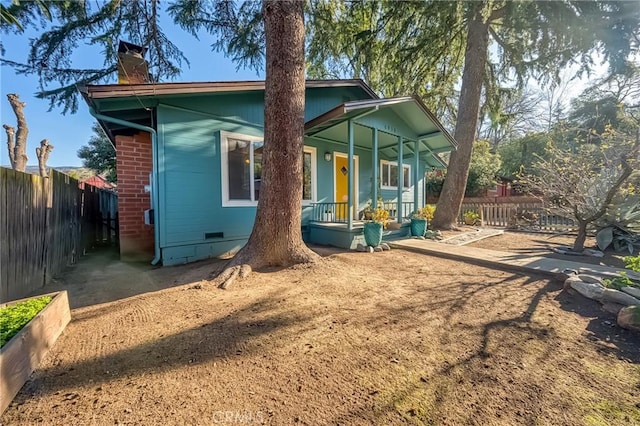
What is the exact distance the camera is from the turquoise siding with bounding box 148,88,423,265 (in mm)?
5230

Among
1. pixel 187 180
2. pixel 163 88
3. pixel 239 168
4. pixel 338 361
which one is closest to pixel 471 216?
pixel 239 168

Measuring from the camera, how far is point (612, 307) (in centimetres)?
304

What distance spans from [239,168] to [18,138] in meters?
8.24

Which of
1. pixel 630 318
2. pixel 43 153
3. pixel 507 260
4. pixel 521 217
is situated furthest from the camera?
pixel 521 217

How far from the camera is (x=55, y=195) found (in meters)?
4.51

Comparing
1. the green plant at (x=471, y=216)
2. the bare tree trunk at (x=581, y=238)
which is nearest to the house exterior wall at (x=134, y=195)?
the bare tree trunk at (x=581, y=238)

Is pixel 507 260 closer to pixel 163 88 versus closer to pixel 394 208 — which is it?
pixel 394 208

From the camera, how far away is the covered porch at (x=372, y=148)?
6.29 metres

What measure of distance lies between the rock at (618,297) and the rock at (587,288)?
0.05 metres

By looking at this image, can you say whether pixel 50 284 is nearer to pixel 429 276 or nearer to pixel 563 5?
pixel 429 276

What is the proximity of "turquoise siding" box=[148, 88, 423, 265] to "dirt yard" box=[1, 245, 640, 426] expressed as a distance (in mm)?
2084

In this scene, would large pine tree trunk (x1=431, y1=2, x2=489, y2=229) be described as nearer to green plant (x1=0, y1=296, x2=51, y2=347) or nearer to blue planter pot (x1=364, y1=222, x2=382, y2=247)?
blue planter pot (x1=364, y1=222, x2=382, y2=247)

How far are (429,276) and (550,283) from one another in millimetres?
1715

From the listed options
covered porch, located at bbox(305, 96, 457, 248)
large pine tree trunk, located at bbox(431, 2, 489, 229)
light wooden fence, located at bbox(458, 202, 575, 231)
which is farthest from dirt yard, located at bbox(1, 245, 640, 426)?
light wooden fence, located at bbox(458, 202, 575, 231)
